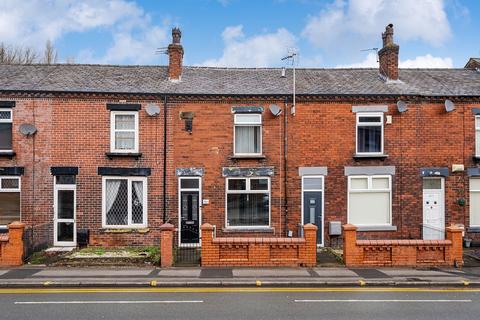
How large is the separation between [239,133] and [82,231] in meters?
7.10

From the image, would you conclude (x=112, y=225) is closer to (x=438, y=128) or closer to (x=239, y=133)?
(x=239, y=133)

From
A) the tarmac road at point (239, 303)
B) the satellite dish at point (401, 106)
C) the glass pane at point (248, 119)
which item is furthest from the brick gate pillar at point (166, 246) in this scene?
the satellite dish at point (401, 106)

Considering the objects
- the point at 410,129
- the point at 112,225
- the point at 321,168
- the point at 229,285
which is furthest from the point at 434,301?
the point at 112,225

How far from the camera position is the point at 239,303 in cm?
1016

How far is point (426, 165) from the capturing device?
61.0 ft

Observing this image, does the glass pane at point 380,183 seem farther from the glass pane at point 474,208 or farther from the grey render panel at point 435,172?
the glass pane at point 474,208

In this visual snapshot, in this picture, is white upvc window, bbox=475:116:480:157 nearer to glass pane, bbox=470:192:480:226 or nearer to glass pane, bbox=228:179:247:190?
glass pane, bbox=470:192:480:226

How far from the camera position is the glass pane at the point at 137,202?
18.1 meters

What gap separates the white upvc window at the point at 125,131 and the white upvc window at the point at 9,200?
4.00m

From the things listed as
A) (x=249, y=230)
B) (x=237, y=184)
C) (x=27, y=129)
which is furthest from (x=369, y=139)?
(x=27, y=129)

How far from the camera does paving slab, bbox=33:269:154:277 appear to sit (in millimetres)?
12805

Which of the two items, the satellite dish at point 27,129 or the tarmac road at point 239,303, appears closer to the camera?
the tarmac road at point 239,303

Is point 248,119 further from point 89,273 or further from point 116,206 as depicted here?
point 89,273

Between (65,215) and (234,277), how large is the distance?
27.9 ft
